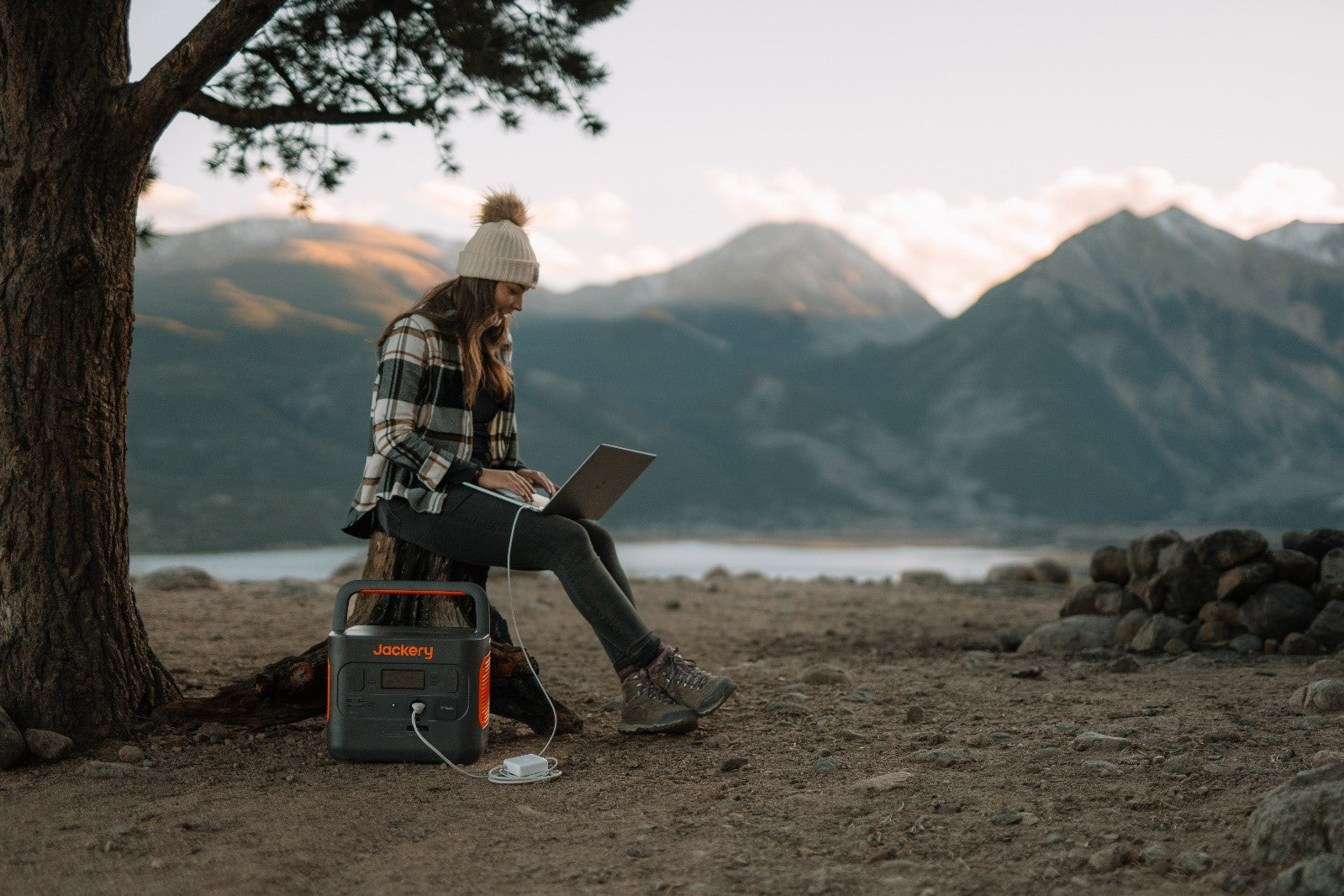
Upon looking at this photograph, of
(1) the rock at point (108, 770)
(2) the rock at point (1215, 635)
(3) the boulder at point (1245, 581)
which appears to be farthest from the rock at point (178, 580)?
(3) the boulder at point (1245, 581)

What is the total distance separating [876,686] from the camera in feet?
17.5

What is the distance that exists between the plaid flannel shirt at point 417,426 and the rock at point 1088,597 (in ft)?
16.3

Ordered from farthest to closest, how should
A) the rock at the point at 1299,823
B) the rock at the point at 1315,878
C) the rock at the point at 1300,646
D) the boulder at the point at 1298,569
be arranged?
1. the boulder at the point at 1298,569
2. the rock at the point at 1300,646
3. the rock at the point at 1299,823
4. the rock at the point at 1315,878

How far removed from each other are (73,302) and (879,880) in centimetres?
330

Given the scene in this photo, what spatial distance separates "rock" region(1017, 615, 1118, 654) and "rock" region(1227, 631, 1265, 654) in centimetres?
66

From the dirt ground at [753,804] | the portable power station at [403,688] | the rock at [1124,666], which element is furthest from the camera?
the rock at [1124,666]

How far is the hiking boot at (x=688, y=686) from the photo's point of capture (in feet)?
13.6

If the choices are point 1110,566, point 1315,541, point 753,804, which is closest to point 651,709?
point 753,804

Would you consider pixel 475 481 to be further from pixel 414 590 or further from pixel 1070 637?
pixel 1070 637

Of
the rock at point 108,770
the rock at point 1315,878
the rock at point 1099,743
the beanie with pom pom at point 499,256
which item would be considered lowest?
the rock at point 108,770

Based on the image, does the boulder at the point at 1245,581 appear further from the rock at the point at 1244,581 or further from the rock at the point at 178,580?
the rock at the point at 178,580

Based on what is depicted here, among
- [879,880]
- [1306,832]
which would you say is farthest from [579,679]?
[1306,832]

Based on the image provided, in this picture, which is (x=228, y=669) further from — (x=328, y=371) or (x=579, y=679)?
(x=328, y=371)

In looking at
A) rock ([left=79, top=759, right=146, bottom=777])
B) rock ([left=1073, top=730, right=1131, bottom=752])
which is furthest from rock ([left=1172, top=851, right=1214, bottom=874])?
rock ([left=79, top=759, right=146, bottom=777])
